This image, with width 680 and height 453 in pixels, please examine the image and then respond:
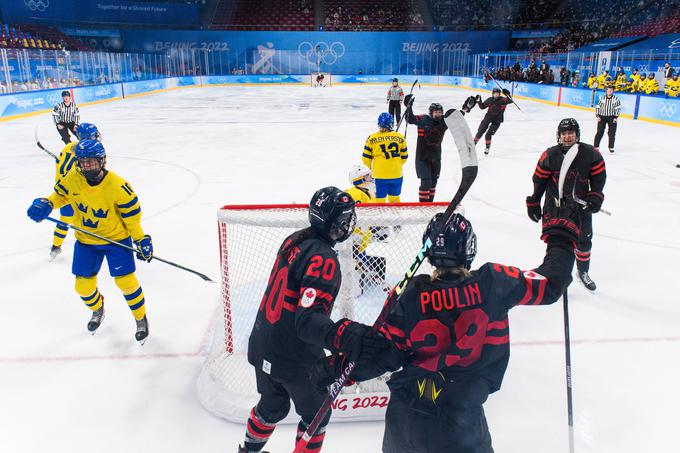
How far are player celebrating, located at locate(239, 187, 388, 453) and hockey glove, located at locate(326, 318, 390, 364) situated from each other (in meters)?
0.06

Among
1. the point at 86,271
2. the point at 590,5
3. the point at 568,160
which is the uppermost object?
the point at 590,5

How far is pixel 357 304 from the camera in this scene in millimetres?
3559

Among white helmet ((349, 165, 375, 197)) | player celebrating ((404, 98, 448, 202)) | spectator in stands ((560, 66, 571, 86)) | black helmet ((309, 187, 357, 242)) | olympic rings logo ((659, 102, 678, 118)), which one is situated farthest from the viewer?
spectator in stands ((560, 66, 571, 86))

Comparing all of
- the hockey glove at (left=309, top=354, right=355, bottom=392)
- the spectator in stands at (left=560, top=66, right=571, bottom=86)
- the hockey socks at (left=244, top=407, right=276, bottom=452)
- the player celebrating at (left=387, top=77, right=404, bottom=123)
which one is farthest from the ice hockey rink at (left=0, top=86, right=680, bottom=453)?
the spectator in stands at (left=560, top=66, right=571, bottom=86)

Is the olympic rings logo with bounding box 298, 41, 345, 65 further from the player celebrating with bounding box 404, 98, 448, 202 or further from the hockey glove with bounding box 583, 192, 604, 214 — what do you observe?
the hockey glove with bounding box 583, 192, 604, 214

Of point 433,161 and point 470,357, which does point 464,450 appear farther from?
point 433,161

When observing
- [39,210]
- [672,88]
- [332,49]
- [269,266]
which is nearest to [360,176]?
[269,266]

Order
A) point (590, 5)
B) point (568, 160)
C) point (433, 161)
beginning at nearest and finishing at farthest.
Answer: point (568, 160)
point (433, 161)
point (590, 5)

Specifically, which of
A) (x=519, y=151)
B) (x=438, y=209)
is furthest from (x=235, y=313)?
(x=519, y=151)

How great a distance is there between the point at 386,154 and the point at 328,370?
4297mm

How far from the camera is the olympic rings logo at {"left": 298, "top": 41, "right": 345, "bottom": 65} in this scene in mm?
36594

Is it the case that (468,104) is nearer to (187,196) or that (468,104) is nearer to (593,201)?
(187,196)

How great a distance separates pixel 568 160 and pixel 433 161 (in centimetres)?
403

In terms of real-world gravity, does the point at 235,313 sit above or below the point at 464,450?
below
